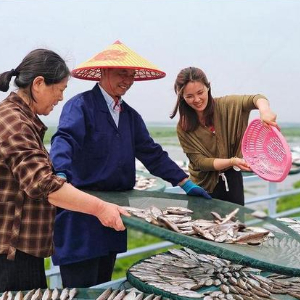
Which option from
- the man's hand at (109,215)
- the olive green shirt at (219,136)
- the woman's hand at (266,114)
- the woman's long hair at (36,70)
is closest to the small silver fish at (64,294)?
the man's hand at (109,215)

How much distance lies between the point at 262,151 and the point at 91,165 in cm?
118

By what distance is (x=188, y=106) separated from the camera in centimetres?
274

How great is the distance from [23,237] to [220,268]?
0.89m

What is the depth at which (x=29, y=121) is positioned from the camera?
5.41 feet

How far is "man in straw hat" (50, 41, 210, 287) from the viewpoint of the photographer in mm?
2090

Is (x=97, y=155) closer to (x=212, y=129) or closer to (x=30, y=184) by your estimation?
(x=30, y=184)

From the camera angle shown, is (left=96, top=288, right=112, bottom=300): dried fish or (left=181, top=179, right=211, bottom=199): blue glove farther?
(left=181, top=179, right=211, bottom=199): blue glove

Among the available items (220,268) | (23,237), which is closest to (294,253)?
(220,268)

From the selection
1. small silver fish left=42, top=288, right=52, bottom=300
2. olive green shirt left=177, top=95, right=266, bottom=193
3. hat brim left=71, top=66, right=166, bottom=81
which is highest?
hat brim left=71, top=66, right=166, bottom=81

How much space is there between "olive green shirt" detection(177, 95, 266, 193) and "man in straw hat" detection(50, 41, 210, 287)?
55cm

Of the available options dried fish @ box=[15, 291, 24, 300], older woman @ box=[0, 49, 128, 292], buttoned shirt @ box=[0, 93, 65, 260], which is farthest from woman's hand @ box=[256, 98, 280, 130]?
dried fish @ box=[15, 291, 24, 300]

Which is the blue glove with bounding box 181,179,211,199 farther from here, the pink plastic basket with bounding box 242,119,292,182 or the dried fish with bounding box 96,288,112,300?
the dried fish with bounding box 96,288,112,300

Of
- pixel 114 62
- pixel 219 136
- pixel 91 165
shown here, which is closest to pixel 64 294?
pixel 91 165

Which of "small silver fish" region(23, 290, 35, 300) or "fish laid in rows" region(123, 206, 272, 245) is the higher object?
"fish laid in rows" region(123, 206, 272, 245)
